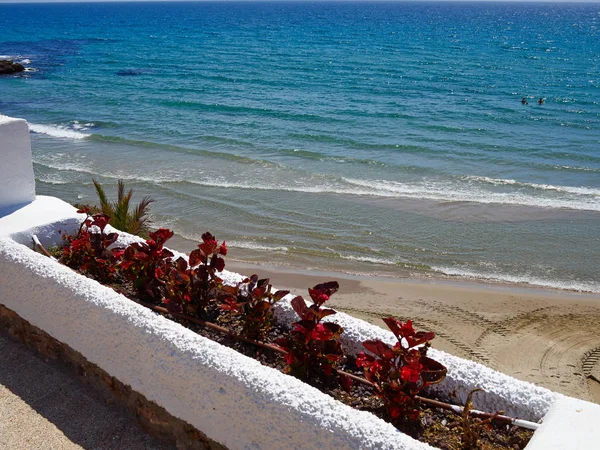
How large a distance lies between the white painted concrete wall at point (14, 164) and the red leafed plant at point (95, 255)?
44.1 inches

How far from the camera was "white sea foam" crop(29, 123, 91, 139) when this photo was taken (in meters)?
19.6

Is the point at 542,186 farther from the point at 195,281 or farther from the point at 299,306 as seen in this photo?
the point at 299,306

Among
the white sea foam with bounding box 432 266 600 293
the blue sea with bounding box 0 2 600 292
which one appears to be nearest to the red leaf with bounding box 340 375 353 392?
the blue sea with bounding box 0 2 600 292

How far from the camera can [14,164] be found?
5.88 m

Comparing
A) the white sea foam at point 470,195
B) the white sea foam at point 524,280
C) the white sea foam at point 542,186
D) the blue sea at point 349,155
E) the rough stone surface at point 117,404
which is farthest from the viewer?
the white sea foam at point 542,186

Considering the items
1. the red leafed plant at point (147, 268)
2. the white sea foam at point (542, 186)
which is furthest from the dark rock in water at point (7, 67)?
the red leafed plant at point (147, 268)

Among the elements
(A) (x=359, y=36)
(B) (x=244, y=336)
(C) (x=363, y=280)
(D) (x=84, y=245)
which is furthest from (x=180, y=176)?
(A) (x=359, y=36)

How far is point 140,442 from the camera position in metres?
4.01

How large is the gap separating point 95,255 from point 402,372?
2.92 m

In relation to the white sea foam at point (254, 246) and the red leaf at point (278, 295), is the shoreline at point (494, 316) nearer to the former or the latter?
the white sea foam at point (254, 246)

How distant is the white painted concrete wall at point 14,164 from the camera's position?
569cm

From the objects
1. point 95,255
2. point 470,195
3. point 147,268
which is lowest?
point 470,195

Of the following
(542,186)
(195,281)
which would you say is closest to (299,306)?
(195,281)

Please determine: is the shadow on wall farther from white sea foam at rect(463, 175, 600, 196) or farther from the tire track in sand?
white sea foam at rect(463, 175, 600, 196)
